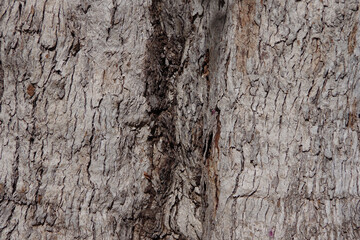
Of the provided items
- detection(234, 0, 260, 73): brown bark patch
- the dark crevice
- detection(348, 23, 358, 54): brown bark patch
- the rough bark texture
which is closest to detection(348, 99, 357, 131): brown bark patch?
the rough bark texture

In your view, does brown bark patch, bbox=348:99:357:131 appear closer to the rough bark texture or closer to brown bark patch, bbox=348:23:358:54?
the rough bark texture

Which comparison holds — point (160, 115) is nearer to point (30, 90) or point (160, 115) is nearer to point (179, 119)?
point (179, 119)

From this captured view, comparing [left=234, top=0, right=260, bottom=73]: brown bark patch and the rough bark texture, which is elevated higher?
[left=234, top=0, right=260, bottom=73]: brown bark patch

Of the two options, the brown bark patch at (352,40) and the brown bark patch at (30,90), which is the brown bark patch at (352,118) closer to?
the brown bark patch at (352,40)

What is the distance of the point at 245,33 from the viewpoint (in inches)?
62.6

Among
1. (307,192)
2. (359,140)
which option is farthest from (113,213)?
(359,140)

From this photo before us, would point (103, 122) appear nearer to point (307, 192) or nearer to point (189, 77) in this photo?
point (189, 77)

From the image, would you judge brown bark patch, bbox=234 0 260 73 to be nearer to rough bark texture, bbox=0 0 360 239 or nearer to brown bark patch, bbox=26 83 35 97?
rough bark texture, bbox=0 0 360 239

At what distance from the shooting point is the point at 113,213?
5.62 feet

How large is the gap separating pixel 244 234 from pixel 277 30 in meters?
0.84

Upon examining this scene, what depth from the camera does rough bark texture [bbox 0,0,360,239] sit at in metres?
1.55

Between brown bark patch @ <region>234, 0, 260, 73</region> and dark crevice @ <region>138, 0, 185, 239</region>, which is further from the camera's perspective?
dark crevice @ <region>138, 0, 185, 239</region>

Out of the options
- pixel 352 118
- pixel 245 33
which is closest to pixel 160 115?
pixel 245 33

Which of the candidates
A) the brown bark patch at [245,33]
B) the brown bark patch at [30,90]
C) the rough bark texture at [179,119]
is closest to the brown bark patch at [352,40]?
the rough bark texture at [179,119]
